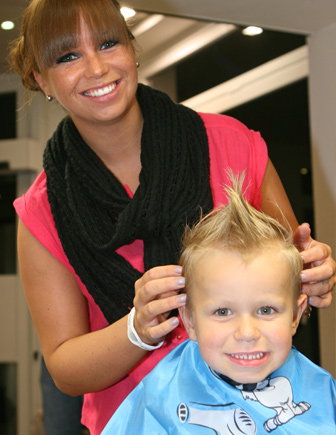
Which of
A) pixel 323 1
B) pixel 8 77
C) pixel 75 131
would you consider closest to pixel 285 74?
pixel 323 1

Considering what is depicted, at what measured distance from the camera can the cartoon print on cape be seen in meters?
1.15

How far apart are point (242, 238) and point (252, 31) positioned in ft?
6.80

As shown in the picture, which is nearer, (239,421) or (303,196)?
(239,421)

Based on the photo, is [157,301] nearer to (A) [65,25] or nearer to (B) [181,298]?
(B) [181,298]

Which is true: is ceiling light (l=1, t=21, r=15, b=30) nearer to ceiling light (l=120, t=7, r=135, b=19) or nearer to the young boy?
ceiling light (l=120, t=7, r=135, b=19)

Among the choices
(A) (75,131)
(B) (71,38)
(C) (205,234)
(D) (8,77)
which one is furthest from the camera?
(D) (8,77)

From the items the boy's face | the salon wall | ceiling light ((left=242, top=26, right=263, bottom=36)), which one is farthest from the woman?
ceiling light ((left=242, top=26, right=263, bottom=36))

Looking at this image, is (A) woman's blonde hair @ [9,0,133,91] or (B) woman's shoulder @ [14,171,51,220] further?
(B) woman's shoulder @ [14,171,51,220]

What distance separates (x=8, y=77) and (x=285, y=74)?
4.79ft

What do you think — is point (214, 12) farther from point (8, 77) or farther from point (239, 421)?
point (239, 421)

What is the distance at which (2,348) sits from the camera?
10.3ft

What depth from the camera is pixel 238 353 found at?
109 centimetres

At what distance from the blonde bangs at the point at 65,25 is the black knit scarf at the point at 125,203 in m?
0.27

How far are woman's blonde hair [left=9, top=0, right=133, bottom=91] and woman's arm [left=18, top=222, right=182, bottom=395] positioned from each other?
0.45 meters
